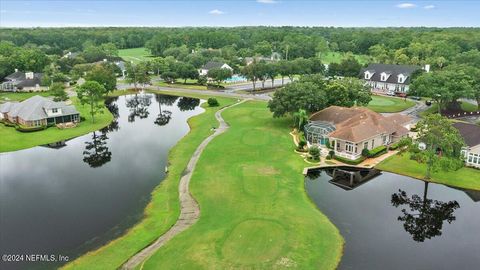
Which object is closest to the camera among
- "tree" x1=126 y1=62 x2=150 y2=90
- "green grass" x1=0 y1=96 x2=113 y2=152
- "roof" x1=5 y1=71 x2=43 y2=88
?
"green grass" x1=0 y1=96 x2=113 y2=152

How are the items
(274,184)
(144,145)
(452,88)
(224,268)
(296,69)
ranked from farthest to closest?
1. (296,69)
2. (452,88)
3. (144,145)
4. (274,184)
5. (224,268)

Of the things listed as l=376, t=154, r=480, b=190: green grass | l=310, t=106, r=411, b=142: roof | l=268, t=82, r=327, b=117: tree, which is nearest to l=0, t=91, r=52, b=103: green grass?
l=268, t=82, r=327, b=117: tree

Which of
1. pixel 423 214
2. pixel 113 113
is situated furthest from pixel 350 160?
pixel 113 113

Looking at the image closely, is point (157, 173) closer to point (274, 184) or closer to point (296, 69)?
point (274, 184)

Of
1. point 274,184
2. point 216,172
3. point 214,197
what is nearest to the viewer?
point 214,197

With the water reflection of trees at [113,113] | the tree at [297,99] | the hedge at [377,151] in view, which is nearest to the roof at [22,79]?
the water reflection of trees at [113,113]

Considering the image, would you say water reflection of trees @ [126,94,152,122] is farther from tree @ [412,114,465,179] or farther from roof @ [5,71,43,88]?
tree @ [412,114,465,179]

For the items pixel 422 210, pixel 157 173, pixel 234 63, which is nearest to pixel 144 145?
pixel 157 173
